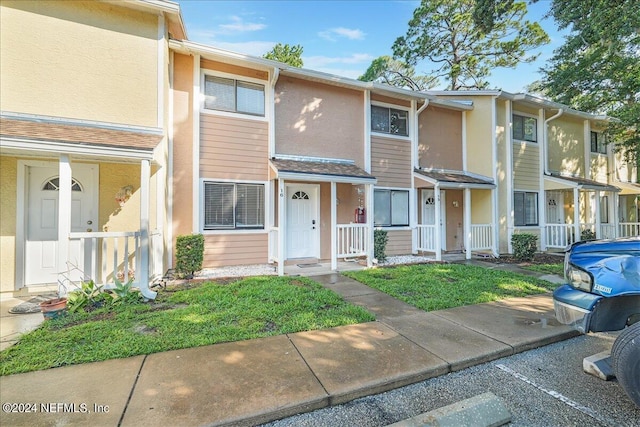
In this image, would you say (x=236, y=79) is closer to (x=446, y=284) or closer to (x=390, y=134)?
(x=390, y=134)

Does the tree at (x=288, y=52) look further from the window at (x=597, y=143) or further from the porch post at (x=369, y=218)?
the window at (x=597, y=143)

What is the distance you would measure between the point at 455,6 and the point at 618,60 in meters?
10.0

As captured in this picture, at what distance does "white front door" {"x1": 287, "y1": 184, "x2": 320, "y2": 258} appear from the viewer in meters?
8.85

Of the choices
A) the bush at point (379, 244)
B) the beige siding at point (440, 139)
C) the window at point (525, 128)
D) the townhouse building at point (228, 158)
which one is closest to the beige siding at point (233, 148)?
the townhouse building at point (228, 158)

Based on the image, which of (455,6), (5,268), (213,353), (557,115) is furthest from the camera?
(455,6)

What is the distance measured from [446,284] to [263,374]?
4.86 m

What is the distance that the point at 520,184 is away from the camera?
459 inches

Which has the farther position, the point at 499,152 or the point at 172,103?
the point at 499,152

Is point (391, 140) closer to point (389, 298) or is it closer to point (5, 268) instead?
point (389, 298)

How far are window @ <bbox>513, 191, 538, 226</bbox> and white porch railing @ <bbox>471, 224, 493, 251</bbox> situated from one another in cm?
163

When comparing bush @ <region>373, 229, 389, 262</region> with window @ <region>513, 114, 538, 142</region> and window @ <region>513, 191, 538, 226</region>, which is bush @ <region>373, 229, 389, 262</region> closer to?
window @ <region>513, 191, 538, 226</region>

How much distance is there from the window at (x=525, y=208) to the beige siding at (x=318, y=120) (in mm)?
6689

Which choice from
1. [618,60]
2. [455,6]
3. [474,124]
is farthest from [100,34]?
[455,6]

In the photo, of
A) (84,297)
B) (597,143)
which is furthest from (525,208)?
(84,297)
